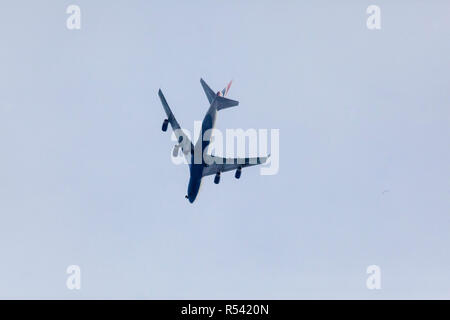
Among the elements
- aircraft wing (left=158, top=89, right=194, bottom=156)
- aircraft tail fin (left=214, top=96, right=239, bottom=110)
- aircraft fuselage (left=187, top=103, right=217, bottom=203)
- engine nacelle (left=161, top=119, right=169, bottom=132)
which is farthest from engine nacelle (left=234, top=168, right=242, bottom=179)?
engine nacelle (left=161, top=119, right=169, bottom=132)

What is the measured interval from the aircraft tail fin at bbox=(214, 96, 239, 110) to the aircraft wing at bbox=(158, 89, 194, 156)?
699 cm

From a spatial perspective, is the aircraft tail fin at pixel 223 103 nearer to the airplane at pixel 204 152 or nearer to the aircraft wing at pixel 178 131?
the airplane at pixel 204 152

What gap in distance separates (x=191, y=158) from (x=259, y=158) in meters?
11.1

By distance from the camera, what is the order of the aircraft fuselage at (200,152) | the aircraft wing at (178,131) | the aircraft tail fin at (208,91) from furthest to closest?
the aircraft tail fin at (208,91)
the aircraft wing at (178,131)
the aircraft fuselage at (200,152)

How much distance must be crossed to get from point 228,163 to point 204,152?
748 cm

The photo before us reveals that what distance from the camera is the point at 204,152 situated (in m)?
91.4

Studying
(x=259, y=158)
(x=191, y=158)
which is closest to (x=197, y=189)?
(x=191, y=158)

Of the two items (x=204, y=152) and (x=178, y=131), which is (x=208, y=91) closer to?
(x=178, y=131)

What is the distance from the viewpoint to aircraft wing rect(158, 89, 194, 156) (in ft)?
304

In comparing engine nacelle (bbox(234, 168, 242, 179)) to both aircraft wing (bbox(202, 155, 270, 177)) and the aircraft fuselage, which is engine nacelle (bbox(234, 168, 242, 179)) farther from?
the aircraft fuselage

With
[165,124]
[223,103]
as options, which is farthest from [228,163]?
[165,124]

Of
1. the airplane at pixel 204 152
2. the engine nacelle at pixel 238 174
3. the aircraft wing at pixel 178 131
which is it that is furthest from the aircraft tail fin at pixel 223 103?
the engine nacelle at pixel 238 174

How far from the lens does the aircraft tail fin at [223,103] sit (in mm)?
92188
